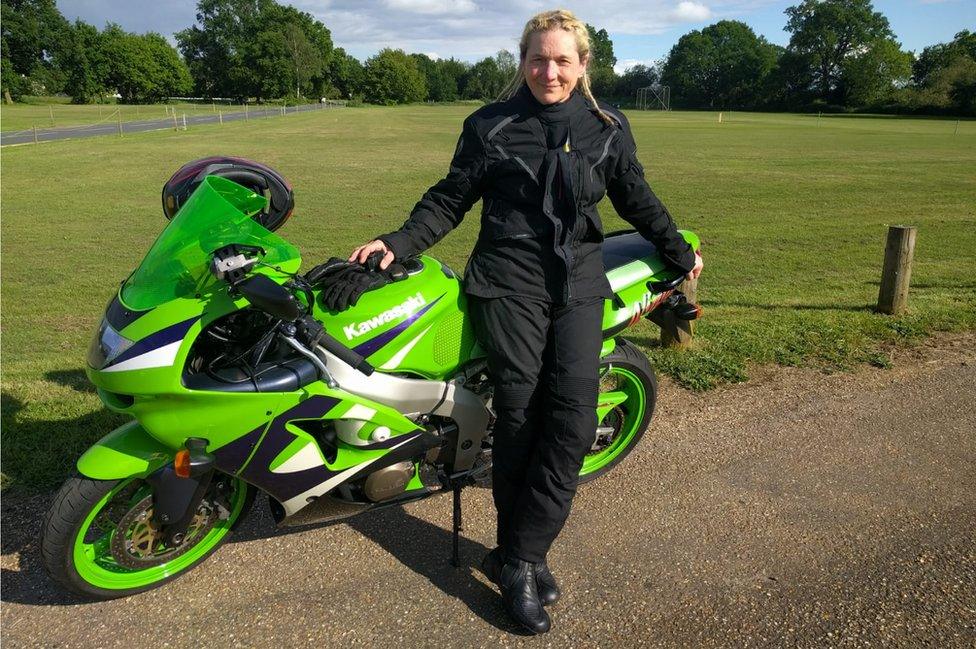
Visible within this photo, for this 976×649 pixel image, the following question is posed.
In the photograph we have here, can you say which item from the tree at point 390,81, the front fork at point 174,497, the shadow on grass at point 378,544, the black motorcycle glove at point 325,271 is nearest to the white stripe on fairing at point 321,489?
the shadow on grass at point 378,544

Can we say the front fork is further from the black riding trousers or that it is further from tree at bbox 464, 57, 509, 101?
tree at bbox 464, 57, 509, 101

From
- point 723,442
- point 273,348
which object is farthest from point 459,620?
point 723,442

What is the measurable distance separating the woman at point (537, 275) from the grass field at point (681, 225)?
220cm

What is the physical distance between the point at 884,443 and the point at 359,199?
40.8 ft

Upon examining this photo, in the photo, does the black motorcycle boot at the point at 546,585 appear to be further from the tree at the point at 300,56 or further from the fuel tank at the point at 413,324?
the tree at the point at 300,56

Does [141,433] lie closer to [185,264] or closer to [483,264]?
[185,264]

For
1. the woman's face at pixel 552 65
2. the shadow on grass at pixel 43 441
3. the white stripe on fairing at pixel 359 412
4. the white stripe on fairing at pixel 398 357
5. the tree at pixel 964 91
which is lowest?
the shadow on grass at pixel 43 441

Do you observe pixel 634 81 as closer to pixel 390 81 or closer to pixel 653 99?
pixel 653 99

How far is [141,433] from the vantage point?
2875mm

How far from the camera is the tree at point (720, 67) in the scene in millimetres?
110125

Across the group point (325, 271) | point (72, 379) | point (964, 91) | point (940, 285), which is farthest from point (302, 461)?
point (964, 91)

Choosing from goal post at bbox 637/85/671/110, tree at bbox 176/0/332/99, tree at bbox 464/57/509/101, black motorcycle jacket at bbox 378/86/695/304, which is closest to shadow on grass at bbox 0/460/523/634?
black motorcycle jacket at bbox 378/86/695/304

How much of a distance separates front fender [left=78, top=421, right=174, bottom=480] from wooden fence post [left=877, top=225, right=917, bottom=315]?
6311 mm

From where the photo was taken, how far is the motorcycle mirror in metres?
2.33
